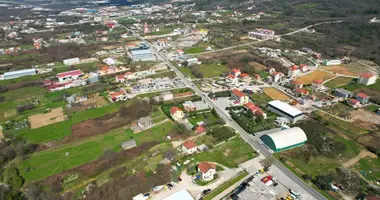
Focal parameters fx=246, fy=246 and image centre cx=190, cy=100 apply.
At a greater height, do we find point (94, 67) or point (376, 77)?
point (376, 77)

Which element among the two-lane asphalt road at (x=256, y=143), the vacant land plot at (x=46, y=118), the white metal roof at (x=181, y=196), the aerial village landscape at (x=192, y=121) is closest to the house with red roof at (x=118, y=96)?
the aerial village landscape at (x=192, y=121)

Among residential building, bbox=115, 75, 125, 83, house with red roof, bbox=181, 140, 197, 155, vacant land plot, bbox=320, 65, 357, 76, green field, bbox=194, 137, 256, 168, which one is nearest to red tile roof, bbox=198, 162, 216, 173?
green field, bbox=194, 137, 256, 168

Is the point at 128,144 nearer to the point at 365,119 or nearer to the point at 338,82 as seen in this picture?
the point at 365,119

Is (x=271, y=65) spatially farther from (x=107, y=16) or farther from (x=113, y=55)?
(x=107, y=16)

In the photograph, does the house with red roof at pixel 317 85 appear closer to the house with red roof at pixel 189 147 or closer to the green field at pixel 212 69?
the green field at pixel 212 69

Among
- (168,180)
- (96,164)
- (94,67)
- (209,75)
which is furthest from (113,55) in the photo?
(168,180)

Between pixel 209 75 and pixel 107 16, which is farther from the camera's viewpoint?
pixel 107 16
